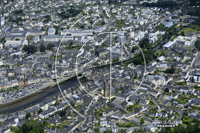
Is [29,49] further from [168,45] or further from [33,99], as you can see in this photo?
[168,45]

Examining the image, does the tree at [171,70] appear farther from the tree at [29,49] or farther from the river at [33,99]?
the tree at [29,49]

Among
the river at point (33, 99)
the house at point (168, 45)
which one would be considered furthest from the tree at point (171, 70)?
the river at point (33, 99)

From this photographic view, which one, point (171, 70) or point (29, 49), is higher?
point (29, 49)

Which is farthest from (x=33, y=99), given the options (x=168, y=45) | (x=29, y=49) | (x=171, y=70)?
(x=168, y=45)

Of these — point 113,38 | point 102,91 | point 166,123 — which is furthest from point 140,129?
point 113,38

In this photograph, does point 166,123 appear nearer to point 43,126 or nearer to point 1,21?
point 43,126

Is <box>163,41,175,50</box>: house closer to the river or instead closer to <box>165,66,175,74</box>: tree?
<box>165,66,175,74</box>: tree

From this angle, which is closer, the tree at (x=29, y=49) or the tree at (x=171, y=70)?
the tree at (x=171, y=70)

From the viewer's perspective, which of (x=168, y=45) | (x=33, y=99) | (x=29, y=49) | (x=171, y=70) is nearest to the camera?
(x=33, y=99)

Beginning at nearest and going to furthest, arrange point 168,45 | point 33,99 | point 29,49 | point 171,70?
point 33,99 < point 171,70 < point 29,49 < point 168,45
